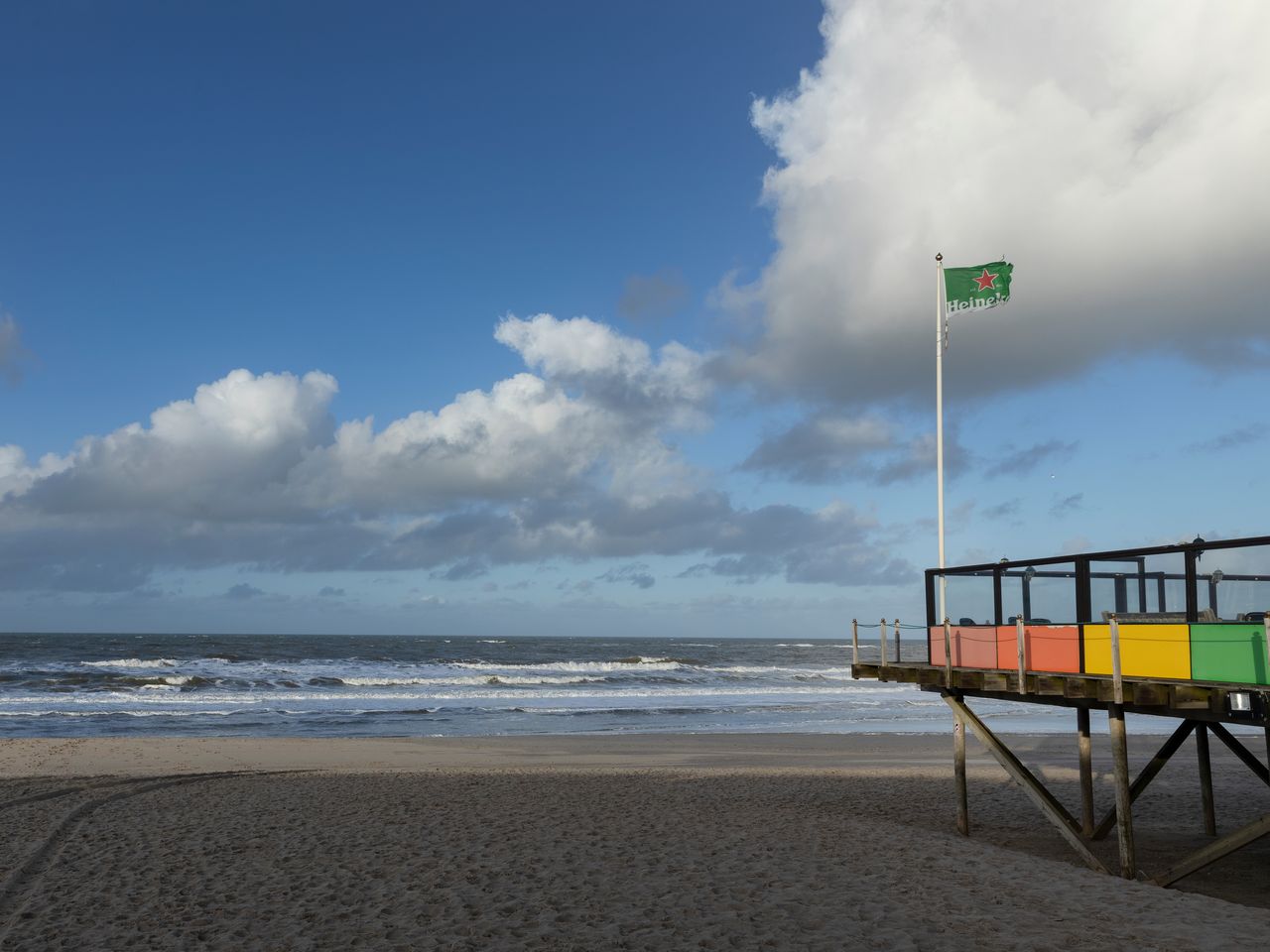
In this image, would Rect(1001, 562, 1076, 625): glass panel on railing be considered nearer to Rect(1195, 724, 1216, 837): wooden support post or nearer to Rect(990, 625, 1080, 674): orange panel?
Rect(990, 625, 1080, 674): orange panel

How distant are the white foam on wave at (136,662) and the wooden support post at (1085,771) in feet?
186

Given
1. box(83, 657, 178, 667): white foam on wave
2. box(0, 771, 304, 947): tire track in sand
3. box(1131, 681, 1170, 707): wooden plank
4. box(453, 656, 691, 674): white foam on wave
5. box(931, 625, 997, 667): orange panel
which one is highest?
box(931, 625, 997, 667): orange panel

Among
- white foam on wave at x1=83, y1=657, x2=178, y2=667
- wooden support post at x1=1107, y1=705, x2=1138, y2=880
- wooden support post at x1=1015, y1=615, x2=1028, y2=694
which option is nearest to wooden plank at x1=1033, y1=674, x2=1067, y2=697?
wooden support post at x1=1015, y1=615, x2=1028, y2=694

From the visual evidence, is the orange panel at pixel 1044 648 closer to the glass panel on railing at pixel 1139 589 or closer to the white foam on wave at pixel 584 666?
the glass panel on railing at pixel 1139 589

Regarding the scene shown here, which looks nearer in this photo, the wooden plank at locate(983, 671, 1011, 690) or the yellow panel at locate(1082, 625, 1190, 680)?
the yellow panel at locate(1082, 625, 1190, 680)

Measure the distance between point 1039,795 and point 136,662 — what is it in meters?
59.7

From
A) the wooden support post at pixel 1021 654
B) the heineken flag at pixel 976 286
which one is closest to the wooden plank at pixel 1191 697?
the wooden support post at pixel 1021 654

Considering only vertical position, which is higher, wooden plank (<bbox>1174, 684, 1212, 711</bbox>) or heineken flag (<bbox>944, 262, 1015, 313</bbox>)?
heineken flag (<bbox>944, 262, 1015, 313</bbox>)

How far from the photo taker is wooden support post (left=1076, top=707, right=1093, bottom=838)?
11.8m

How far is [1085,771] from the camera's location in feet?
40.2

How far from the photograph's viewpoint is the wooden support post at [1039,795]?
1131 centimetres

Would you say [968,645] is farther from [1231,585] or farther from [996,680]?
[1231,585]

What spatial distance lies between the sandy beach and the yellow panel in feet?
7.09

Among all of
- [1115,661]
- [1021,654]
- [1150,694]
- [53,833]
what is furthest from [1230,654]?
[53,833]
